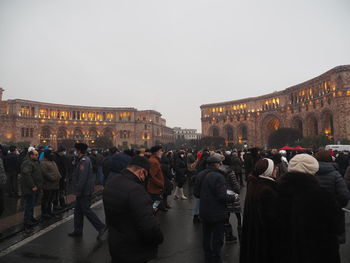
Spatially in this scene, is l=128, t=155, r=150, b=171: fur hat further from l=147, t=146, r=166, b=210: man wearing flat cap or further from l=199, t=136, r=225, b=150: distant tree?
l=199, t=136, r=225, b=150: distant tree

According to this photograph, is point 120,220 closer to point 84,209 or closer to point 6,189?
point 84,209

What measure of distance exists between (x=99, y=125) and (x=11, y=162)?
3078 inches

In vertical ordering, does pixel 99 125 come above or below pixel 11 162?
above

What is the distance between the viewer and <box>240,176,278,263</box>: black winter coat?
290 centimetres

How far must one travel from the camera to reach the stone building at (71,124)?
71.4m

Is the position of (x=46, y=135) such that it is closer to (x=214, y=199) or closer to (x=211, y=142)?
(x=211, y=142)

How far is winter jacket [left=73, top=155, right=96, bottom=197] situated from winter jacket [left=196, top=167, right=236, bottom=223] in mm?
3071

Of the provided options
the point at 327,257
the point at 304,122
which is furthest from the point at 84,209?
the point at 304,122

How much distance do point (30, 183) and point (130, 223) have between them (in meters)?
4.94

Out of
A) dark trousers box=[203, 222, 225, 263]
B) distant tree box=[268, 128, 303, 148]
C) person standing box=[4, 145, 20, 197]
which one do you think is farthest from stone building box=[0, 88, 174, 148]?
dark trousers box=[203, 222, 225, 263]

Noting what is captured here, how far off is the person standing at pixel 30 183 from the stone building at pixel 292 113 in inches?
1834

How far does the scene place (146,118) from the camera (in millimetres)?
94875

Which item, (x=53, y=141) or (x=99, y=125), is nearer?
(x=53, y=141)

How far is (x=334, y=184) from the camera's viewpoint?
4.23 meters
